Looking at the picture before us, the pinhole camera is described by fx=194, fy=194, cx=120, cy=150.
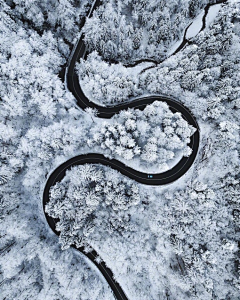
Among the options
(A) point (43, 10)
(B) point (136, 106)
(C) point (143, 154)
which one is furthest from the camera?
(A) point (43, 10)

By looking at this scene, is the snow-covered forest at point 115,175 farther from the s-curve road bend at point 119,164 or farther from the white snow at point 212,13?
the white snow at point 212,13

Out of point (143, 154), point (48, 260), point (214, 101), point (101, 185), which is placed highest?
point (214, 101)

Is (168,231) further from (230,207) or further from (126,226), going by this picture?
(230,207)

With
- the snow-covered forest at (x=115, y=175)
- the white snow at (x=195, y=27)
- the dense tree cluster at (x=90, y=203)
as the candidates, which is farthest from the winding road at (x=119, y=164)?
the white snow at (x=195, y=27)

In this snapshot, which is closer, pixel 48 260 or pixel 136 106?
pixel 48 260

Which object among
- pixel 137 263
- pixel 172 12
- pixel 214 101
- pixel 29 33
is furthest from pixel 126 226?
pixel 172 12

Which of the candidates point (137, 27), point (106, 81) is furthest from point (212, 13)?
point (106, 81)

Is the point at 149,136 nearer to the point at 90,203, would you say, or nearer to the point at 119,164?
the point at 119,164
